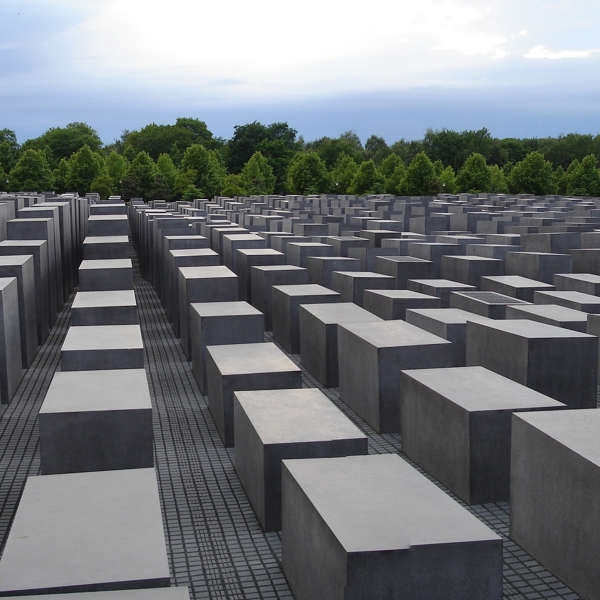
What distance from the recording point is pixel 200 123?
12219cm

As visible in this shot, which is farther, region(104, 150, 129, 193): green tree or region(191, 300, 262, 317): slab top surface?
region(104, 150, 129, 193): green tree

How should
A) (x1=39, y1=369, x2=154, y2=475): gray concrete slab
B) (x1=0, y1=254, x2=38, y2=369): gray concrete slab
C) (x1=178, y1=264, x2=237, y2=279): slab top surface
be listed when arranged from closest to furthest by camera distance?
(x1=39, y1=369, x2=154, y2=475): gray concrete slab → (x1=0, y1=254, x2=38, y2=369): gray concrete slab → (x1=178, y1=264, x2=237, y2=279): slab top surface

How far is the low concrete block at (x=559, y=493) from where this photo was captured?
18.5ft

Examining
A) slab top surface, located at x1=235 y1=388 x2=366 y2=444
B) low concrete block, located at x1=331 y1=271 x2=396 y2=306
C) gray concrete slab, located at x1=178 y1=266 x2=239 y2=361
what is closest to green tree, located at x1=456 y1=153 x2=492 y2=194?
low concrete block, located at x1=331 y1=271 x2=396 y2=306

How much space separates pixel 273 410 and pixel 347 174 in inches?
2673

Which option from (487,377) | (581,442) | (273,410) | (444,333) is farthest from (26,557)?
(444,333)

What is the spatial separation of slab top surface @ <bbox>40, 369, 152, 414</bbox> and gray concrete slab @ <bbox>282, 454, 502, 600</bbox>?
2318 mm

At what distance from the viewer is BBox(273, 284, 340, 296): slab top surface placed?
13.8 metres

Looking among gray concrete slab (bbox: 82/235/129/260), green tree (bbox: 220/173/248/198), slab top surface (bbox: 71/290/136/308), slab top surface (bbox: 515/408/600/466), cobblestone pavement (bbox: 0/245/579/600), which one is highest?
green tree (bbox: 220/173/248/198)

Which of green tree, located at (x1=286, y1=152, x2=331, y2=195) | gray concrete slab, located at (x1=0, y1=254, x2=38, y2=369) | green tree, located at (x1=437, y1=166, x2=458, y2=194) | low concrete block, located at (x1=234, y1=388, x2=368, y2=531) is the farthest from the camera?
green tree, located at (x1=286, y1=152, x2=331, y2=195)

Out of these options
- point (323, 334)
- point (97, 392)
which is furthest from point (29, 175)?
point (97, 392)

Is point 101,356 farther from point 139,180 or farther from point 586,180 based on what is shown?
point 139,180

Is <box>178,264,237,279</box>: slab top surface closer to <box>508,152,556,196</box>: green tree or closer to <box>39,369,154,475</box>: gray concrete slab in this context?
<box>39,369,154,475</box>: gray concrete slab

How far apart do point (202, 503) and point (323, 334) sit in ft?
14.8
